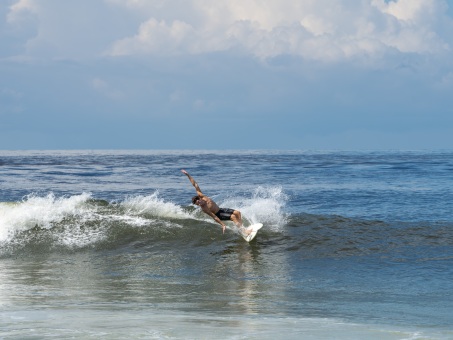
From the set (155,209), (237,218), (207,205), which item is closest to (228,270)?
(207,205)

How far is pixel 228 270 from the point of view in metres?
15.4

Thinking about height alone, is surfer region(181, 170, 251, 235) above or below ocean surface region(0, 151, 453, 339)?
above

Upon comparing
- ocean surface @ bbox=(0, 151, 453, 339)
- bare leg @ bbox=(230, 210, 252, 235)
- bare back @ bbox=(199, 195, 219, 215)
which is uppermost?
bare back @ bbox=(199, 195, 219, 215)

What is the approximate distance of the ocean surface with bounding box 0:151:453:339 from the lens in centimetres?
916

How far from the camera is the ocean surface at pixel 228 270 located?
9156mm

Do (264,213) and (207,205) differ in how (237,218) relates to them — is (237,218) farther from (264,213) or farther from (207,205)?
(264,213)

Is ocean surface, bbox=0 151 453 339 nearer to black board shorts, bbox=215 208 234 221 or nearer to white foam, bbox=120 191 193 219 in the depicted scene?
white foam, bbox=120 191 193 219

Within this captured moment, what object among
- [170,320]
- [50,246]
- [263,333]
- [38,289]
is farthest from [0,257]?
[263,333]

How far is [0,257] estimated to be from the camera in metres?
17.4

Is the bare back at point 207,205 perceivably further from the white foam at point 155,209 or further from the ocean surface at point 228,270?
the white foam at point 155,209

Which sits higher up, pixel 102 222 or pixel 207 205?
pixel 207 205

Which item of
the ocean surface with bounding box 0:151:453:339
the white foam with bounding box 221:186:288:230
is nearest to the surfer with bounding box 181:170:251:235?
the ocean surface with bounding box 0:151:453:339

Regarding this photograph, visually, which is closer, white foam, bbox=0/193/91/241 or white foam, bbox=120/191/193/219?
white foam, bbox=0/193/91/241

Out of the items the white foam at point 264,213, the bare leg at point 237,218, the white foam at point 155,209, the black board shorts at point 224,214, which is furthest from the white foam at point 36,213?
the bare leg at point 237,218
